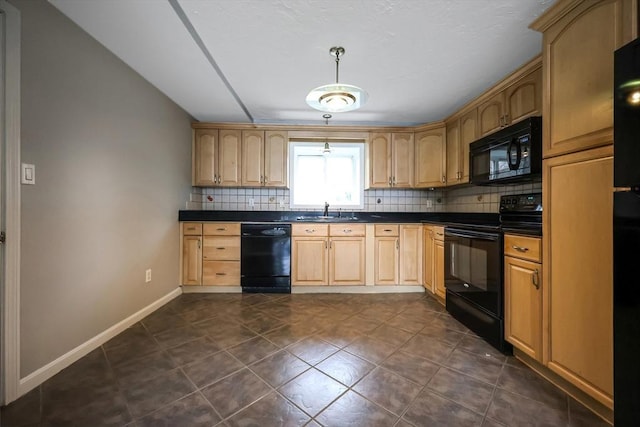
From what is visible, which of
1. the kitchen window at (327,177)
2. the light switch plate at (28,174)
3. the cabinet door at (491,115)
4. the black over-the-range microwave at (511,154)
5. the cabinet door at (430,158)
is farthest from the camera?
the kitchen window at (327,177)

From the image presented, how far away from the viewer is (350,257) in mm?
3189

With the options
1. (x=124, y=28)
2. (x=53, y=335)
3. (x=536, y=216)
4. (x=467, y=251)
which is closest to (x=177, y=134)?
(x=124, y=28)

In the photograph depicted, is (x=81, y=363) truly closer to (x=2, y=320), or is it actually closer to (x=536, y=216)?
(x=2, y=320)

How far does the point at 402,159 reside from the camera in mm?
3531

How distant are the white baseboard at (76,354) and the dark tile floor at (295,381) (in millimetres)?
45

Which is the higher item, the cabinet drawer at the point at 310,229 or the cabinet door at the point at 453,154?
the cabinet door at the point at 453,154

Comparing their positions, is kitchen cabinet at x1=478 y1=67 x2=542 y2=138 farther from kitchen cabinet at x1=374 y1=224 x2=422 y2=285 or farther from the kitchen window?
the kitchen window

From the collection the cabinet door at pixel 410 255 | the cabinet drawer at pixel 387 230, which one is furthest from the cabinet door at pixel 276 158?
the cabinet door at pixel 410 255

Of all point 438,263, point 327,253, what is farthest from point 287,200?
point 438,263

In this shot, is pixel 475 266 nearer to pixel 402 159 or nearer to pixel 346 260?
pixel 346 260

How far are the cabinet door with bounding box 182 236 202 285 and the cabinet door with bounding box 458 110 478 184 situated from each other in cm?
330

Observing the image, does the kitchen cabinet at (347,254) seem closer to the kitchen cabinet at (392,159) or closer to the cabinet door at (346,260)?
the cabinet door at (346,260)

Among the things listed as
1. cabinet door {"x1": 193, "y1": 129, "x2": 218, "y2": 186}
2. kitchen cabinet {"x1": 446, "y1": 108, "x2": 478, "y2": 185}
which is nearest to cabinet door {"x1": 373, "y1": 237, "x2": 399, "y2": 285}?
kitchen cabinet {"x1": 446, "y1": 108, "x2": 478, "y2": 185}

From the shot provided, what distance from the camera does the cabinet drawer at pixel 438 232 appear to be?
2701mm
